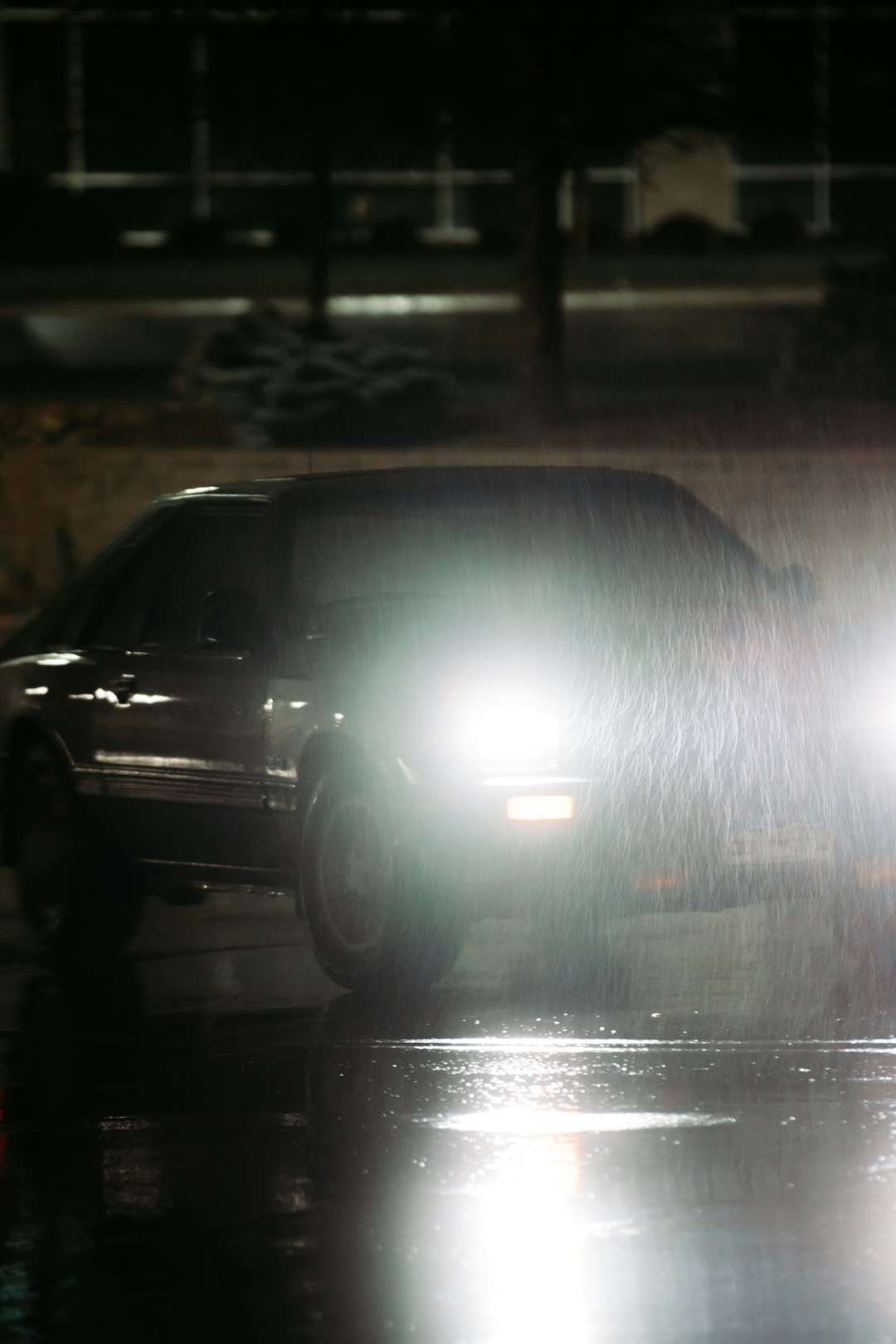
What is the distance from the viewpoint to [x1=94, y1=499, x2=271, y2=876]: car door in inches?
370

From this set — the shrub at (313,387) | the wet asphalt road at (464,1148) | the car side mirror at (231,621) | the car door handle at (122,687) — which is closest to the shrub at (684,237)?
the shrub at (313,387)

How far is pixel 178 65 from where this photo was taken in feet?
88.7

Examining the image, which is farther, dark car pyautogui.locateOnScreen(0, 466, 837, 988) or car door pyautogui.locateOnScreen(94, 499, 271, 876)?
car door pyautogui.locateOnScreen(94, 499, 271, 876)

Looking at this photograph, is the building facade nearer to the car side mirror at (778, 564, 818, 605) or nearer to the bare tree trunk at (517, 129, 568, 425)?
the bare tree trunk at (517, 129, 568, 425)

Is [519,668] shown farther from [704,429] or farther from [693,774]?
[704,429]

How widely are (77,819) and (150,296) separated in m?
43.1

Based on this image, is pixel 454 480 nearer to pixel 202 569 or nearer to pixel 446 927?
pixel 202 569

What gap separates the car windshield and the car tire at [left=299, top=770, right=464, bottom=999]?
77 centimetres

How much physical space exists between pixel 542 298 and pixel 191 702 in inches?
705

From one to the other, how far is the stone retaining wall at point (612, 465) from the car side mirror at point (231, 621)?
32.4 feet

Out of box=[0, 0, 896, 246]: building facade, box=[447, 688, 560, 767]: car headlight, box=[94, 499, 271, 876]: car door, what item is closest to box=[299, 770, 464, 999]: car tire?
box=[447, 688, 560, 767]: car headlight

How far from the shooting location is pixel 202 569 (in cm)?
1019

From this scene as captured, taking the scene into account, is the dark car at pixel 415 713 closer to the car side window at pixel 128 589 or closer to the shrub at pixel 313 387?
the car side window at pixel 128 589

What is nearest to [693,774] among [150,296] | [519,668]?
[519,668]
